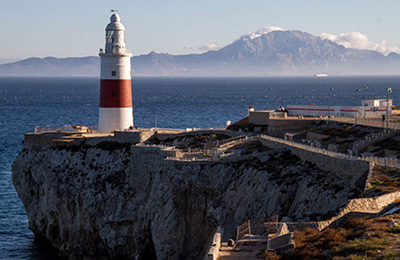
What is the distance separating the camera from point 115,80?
201ft

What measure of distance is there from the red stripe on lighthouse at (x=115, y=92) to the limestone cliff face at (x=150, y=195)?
5.57m

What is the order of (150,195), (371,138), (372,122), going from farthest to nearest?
(372,122), (150,195), (371,138)

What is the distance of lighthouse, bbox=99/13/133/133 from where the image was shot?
6116 cm

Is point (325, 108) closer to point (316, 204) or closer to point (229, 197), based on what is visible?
point (229, 197)

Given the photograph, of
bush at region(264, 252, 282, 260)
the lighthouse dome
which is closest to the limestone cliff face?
bush at region(264, 252, 282, 260)

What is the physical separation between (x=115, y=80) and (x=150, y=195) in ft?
51.8

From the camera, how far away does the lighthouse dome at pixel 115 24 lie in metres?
62.0

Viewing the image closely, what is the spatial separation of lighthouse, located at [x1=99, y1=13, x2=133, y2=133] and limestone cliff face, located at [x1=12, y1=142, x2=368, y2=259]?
5314 mm

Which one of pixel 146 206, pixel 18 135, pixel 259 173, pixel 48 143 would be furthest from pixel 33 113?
pixel 259 173

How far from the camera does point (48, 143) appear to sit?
5938 centimetres

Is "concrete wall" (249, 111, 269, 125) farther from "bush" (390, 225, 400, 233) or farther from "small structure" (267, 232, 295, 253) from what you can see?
"small structure" (267, 232, 295, 253)

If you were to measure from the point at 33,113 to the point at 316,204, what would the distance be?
12437 cm

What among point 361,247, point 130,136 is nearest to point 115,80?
point 130,136

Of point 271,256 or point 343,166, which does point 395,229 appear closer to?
point 271,256
